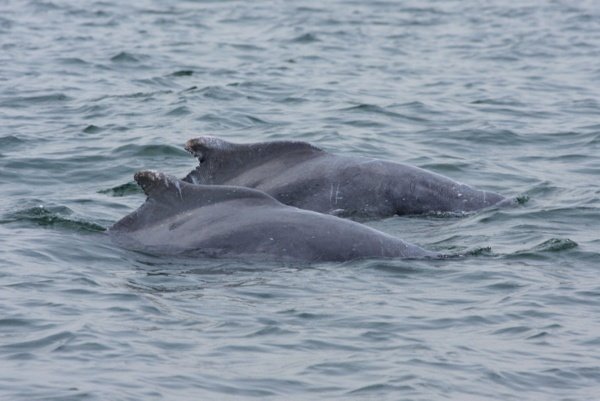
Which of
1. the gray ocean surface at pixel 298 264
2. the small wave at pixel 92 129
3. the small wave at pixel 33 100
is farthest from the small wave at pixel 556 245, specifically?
the small wave at pixel 33 100

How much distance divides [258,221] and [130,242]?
126cm

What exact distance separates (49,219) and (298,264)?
311cm

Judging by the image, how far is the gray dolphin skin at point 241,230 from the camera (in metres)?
12.1

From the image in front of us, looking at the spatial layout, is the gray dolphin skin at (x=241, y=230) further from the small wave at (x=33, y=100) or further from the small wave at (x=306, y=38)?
the small wave at (x=306, y=38)

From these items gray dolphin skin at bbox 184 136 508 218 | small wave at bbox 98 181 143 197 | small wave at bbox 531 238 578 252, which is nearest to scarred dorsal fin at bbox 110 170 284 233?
gray dolphin skin at bbox 184 136 508 218

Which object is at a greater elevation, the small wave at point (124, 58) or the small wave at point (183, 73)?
the small wave at point (124, 58)

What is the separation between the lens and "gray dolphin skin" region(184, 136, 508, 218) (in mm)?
13797

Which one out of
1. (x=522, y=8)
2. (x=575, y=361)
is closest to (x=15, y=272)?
(x=575, y=361)

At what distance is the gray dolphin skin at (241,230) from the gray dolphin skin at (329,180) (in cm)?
121

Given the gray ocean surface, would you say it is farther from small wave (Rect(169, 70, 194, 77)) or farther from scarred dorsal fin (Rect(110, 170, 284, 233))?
scarred dorsal fin (Rect(110, 170, 284, 233))

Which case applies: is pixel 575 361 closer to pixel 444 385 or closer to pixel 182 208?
pixel 444 385

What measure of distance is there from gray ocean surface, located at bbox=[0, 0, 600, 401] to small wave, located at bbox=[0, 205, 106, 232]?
0.04m

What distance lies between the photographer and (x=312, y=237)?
12172 mm

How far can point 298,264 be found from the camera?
39.5ft
